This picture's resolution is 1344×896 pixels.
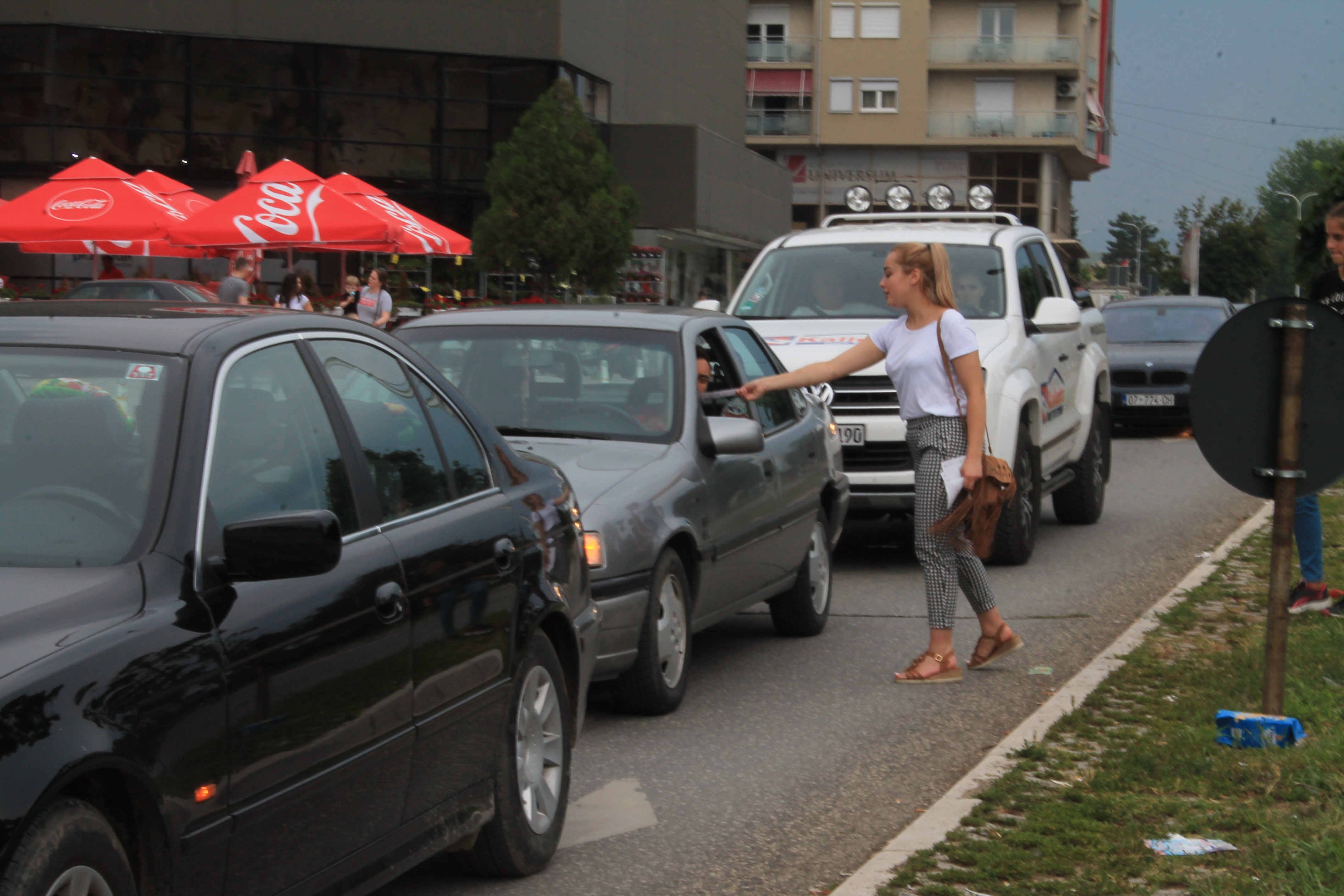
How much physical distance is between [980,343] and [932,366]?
152 inches

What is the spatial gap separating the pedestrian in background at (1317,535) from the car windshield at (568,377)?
3046mm

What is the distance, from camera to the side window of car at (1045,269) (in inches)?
503

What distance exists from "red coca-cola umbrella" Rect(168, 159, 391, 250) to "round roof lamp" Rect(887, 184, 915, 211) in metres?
5.00

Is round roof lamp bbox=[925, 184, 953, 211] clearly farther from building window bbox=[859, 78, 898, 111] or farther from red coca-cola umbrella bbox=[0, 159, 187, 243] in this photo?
building window bbox=[859, 78, 898, 111]

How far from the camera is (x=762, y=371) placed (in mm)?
9023

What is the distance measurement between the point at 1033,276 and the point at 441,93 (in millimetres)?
28264

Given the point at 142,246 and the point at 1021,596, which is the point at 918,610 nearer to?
the point at 1021,596

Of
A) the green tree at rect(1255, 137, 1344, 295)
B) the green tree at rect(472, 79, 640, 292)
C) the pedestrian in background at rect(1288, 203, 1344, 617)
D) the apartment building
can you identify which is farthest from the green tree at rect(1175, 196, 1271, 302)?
the pedestrian in background at rect(1288, 203, 1344, 617)

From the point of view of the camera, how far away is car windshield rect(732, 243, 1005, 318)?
38.8 ft

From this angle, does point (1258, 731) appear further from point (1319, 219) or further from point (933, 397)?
point (1319, 219)

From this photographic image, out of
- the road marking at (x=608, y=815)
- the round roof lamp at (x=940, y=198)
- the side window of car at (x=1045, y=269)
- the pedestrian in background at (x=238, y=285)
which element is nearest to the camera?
the road marking at (x=608, y=815)

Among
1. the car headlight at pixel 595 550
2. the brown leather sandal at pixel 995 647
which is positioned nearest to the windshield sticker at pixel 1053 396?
the brown leather sandal at pixel 995 647

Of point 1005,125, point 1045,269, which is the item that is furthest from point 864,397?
point 1005,125

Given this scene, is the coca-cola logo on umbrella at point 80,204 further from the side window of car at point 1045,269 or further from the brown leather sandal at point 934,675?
the brown leather sandal at point 934,675
